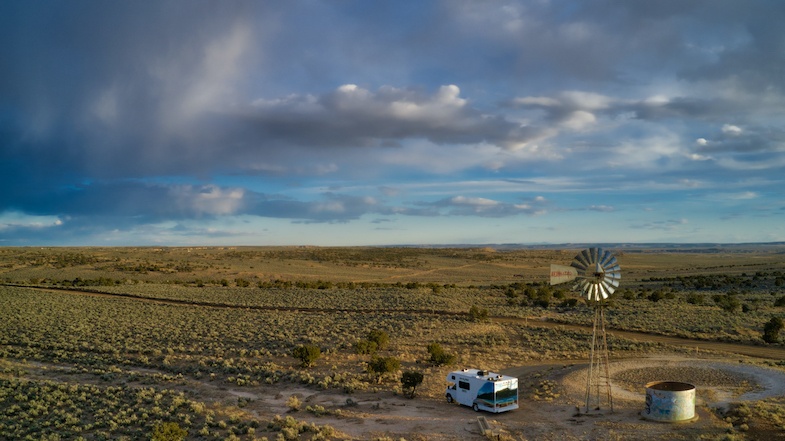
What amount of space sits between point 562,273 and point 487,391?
5.68 m

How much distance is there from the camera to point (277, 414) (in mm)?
21703

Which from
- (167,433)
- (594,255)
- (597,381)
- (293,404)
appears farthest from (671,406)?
(167,433)

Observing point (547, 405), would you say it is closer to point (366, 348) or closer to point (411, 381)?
point (411, 381)

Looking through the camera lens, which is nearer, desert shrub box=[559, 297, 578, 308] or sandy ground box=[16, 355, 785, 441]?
sandy ground box=[16, 355, 785, 441]

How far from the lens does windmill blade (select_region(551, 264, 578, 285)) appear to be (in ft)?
70.7

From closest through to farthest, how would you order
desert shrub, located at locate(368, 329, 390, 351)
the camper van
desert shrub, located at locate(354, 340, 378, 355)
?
the camper van, desert shrub, located at locate(354, 340, 378, 355), desert shrub, located at locate(368, 329, 390, 351)

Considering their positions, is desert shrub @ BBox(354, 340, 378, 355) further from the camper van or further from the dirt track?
the dirt track

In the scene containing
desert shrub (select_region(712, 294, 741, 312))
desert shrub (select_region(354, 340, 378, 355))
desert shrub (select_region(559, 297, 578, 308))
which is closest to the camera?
desert shrub (select_region(354, 340, 378, 355))

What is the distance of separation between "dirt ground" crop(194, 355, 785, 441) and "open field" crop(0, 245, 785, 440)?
0.36 feet

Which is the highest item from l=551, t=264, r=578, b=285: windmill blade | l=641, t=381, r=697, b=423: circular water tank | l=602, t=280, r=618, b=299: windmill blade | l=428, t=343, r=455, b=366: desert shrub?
l=551, t=264, r=578, b=285: windmill blade

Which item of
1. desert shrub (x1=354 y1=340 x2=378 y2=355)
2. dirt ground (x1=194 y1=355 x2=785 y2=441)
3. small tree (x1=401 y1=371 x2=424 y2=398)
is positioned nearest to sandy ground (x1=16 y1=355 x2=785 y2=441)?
dirt ground (x1=194 y1=355 x2=785 y2=441)

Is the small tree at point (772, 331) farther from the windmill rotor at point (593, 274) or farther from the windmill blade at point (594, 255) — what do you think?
the windmill blade at point (594, 255)

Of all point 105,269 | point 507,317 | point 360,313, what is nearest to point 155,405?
point 360,313

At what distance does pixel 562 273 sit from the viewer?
21750mm
